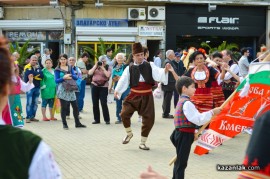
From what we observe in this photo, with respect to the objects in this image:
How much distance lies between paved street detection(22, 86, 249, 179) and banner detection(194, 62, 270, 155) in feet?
4.58

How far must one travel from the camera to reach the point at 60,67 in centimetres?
1126

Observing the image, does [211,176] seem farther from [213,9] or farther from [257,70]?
[213,9]

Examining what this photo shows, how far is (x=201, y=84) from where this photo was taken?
8.47 m

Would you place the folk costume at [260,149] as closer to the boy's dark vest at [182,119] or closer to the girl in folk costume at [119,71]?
the boy's dark vest at [182,119]

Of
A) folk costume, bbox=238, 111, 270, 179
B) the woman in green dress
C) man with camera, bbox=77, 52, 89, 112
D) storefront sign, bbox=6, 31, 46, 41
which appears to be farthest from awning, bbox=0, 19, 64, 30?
folk costume, bbox=238, 111, 270, 179

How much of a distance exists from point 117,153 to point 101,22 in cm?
1762

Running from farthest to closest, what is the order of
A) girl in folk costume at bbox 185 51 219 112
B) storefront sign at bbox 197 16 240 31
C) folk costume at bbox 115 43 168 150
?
storefront sign at bbox 197 16 240 31 → folk costume at bbox 115 43 168 150 → girl in folk costume at bbox 185 51 219 112

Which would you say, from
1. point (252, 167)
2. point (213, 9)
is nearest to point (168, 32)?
point (213, 9)

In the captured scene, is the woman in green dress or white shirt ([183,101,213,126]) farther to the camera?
the woman in green dress

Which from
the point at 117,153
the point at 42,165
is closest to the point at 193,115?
the point at 117,153

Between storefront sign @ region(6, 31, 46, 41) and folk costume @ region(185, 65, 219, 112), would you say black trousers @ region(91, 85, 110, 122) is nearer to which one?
folk costume @ region(185, 65, 219, 112)

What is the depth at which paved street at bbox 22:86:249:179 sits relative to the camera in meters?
6.83

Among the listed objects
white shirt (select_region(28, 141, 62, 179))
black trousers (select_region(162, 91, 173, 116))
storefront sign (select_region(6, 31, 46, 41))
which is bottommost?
black trousers (select_region(162, 91, 173, 116))

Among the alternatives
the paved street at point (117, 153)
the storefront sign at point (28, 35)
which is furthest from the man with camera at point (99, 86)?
the storefront sign at point (28, 35)
